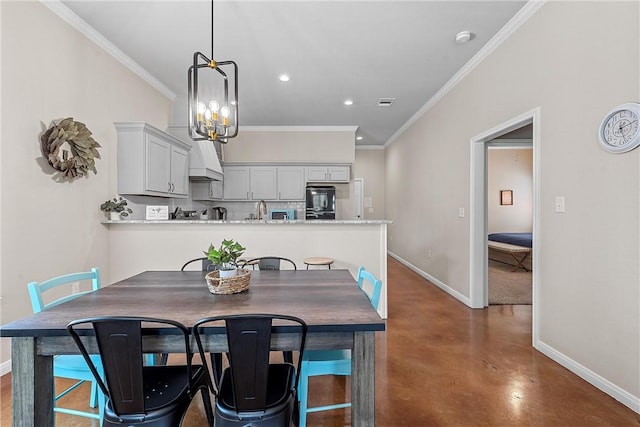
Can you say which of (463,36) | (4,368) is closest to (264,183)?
(463,36)

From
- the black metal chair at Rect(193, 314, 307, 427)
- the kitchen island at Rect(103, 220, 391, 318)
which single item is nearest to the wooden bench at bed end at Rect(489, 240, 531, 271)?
the kitchen island at Rect(103, 220, 391, 318)

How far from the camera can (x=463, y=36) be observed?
117 inches

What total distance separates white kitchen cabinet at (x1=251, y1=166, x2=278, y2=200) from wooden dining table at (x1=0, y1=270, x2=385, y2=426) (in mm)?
4690

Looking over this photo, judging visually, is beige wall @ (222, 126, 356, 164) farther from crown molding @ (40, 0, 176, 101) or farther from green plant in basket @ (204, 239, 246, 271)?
green plant in basket @ (204, 239, 246, 271)

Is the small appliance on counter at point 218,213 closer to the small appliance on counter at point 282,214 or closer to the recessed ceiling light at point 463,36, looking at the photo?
the small appliance on counter at point 282,214

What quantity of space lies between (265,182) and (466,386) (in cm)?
504

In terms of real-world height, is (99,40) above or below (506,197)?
above

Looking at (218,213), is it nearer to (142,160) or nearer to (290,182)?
(290,182)

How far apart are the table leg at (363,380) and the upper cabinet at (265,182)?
5061 millimetres

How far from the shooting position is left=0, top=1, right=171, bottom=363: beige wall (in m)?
2.24

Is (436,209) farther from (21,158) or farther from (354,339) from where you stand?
(21,158)

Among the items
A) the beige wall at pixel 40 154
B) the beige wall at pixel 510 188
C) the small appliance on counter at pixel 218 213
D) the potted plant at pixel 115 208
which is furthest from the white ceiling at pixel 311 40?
the beige wall at pixel 510 188

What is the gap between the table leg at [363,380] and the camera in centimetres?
132

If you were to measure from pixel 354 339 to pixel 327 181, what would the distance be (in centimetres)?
514
